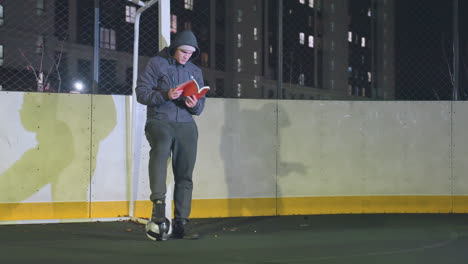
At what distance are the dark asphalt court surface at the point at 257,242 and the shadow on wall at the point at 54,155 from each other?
36cm

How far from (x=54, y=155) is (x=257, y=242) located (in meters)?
2.29

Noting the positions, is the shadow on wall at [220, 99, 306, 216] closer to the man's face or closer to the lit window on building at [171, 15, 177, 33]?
the man's face

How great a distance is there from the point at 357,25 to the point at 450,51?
6085 centimetres

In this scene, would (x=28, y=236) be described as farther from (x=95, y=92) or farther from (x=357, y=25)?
(x=357, y=25)

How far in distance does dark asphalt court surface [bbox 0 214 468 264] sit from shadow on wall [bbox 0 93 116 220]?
360 mm

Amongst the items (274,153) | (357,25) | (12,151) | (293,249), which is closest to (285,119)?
(274,153)

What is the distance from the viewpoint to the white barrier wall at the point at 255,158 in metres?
5.46

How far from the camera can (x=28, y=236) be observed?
4617mm

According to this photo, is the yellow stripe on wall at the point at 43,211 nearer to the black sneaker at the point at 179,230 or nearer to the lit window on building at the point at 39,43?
the black sneaker at the point at 179,230

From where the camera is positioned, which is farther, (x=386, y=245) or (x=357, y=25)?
(x=357, y=25)

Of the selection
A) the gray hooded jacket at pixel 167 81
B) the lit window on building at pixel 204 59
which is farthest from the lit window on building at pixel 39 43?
the gray hooded jacket at pixel 167 81

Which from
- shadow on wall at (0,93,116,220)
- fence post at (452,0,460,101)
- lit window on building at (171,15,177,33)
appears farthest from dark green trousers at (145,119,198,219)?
lit window on building at (171,15,177,33)

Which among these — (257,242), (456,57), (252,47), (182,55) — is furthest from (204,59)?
(257,242)

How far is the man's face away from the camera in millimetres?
4465
